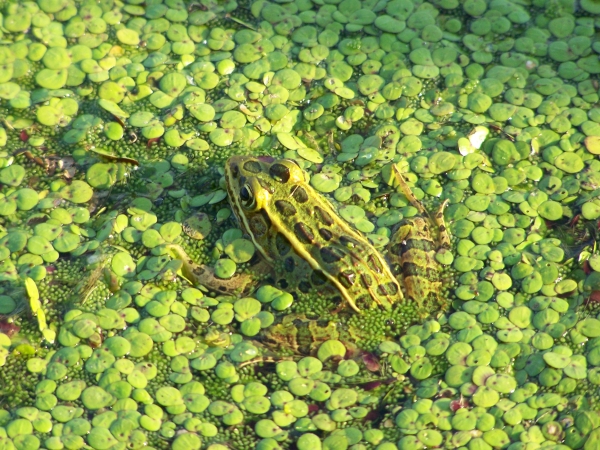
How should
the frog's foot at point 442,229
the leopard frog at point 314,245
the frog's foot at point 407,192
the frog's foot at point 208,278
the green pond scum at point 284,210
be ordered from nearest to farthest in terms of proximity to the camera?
the green pond scum at point 284,210, the leopard frog at point 314,245, the frog's foot at point 208,278, the frog's foot at point 442,229, the frog's foot at point 407,192

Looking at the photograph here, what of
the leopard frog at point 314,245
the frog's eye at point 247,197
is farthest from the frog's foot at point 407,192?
the frog's eye at point 247,197

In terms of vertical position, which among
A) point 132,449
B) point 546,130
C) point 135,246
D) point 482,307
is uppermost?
point 546,130

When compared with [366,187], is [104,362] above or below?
below

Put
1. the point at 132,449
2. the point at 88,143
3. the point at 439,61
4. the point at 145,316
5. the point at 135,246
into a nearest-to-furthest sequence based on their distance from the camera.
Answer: the point at 132,449 → the point at 145,316 → the point at 135,246 → the point at 88,143 → the point at 439,61

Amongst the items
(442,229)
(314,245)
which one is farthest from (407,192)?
Result: (314,245)

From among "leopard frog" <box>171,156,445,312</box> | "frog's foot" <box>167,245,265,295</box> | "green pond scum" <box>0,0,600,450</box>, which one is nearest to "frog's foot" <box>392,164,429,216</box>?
"green pond scum" <box>0,0,600,450</box>

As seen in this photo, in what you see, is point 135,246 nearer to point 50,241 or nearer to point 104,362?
point 50,241

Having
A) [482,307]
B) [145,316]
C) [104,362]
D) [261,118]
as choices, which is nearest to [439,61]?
[261,118]

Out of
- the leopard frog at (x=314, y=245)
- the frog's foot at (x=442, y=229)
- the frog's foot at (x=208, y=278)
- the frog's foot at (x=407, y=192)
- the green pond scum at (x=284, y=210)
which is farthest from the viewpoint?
the frog's foot at (x=407, y=192)

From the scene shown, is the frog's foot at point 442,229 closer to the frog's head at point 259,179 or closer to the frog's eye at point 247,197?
the frog's head at point 259,179
